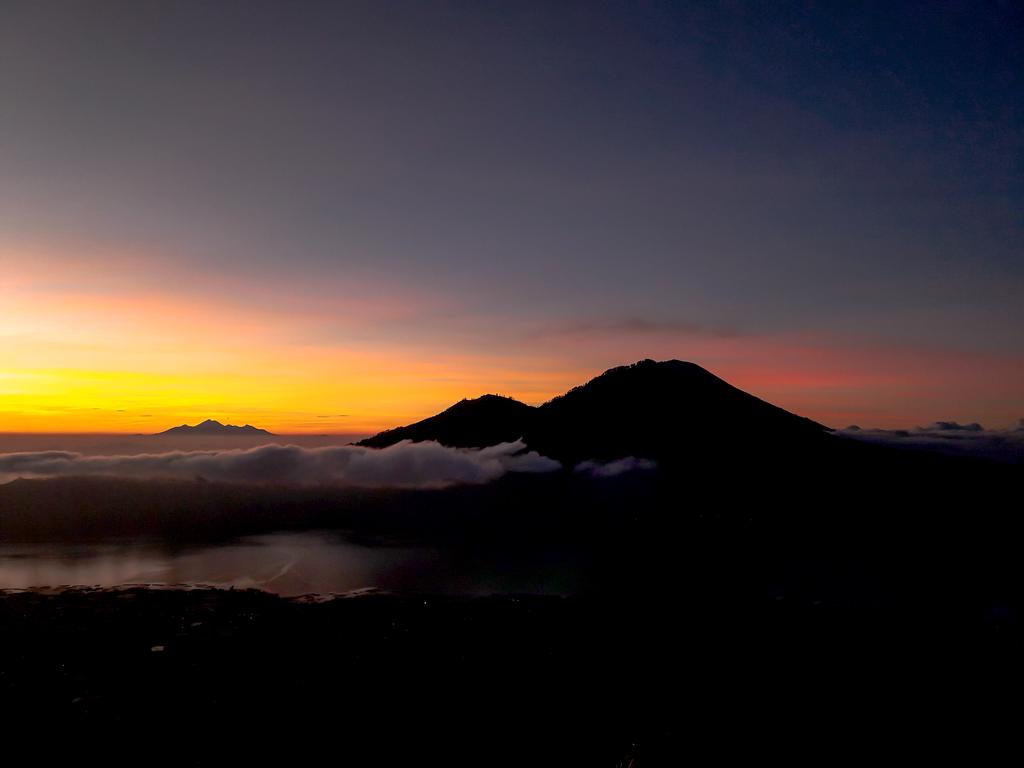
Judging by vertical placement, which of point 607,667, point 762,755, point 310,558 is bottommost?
point 310,558

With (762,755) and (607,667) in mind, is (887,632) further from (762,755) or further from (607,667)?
(762,755)

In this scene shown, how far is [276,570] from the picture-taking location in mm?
153875

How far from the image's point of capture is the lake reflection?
402ft

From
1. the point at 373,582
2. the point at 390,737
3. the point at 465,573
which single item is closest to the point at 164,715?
the point at 390,737

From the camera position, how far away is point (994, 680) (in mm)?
65250

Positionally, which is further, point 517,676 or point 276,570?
point 276,570

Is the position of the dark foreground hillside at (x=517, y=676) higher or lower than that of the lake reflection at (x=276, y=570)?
higher

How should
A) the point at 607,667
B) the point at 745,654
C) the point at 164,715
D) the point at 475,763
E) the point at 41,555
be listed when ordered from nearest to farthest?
the point at 475,763 → the point at 164,715 → the point at 607,667 → the point at 745,654 → the point at 41,555

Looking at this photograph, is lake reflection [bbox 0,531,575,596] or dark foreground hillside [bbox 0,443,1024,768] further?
lake reflection [bbox 0,531,575,596]

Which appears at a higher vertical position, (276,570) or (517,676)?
(517,676)

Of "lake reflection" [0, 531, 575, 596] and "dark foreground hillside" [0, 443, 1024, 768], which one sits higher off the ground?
"dark foreground hillside" [0, 443, 1024, 768]

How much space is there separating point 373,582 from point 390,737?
314 feet

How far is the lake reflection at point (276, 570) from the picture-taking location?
402ft

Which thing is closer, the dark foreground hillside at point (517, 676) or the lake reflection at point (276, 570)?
the dark foreground hillside at point (517, 676)
